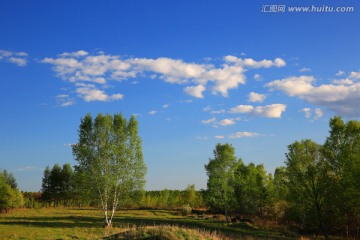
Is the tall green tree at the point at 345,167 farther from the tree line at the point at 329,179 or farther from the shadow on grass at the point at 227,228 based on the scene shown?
the shadow on grass at the point at 227,228

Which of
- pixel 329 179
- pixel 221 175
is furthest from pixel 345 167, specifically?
pixel 221 175

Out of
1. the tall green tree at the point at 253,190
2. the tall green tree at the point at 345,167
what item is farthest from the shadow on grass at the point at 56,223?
the tall green tree at the point at 253,190

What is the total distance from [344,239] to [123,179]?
3066cm

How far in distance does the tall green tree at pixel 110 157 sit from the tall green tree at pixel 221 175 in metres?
15.6

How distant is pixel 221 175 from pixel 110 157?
2134cm

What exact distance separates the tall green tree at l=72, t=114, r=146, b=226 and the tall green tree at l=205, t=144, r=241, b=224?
15.6m

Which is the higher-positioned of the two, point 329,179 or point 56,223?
point 329,179

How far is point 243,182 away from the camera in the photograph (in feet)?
240

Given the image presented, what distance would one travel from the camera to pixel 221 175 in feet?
199

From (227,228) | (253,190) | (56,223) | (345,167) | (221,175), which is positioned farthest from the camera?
(253,190)

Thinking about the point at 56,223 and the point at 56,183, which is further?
the point at 56,183

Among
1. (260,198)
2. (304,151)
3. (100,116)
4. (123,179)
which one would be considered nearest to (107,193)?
(123,179)

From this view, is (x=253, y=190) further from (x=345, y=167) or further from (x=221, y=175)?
(x=345, y=167)

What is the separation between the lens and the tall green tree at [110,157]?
49.6m
